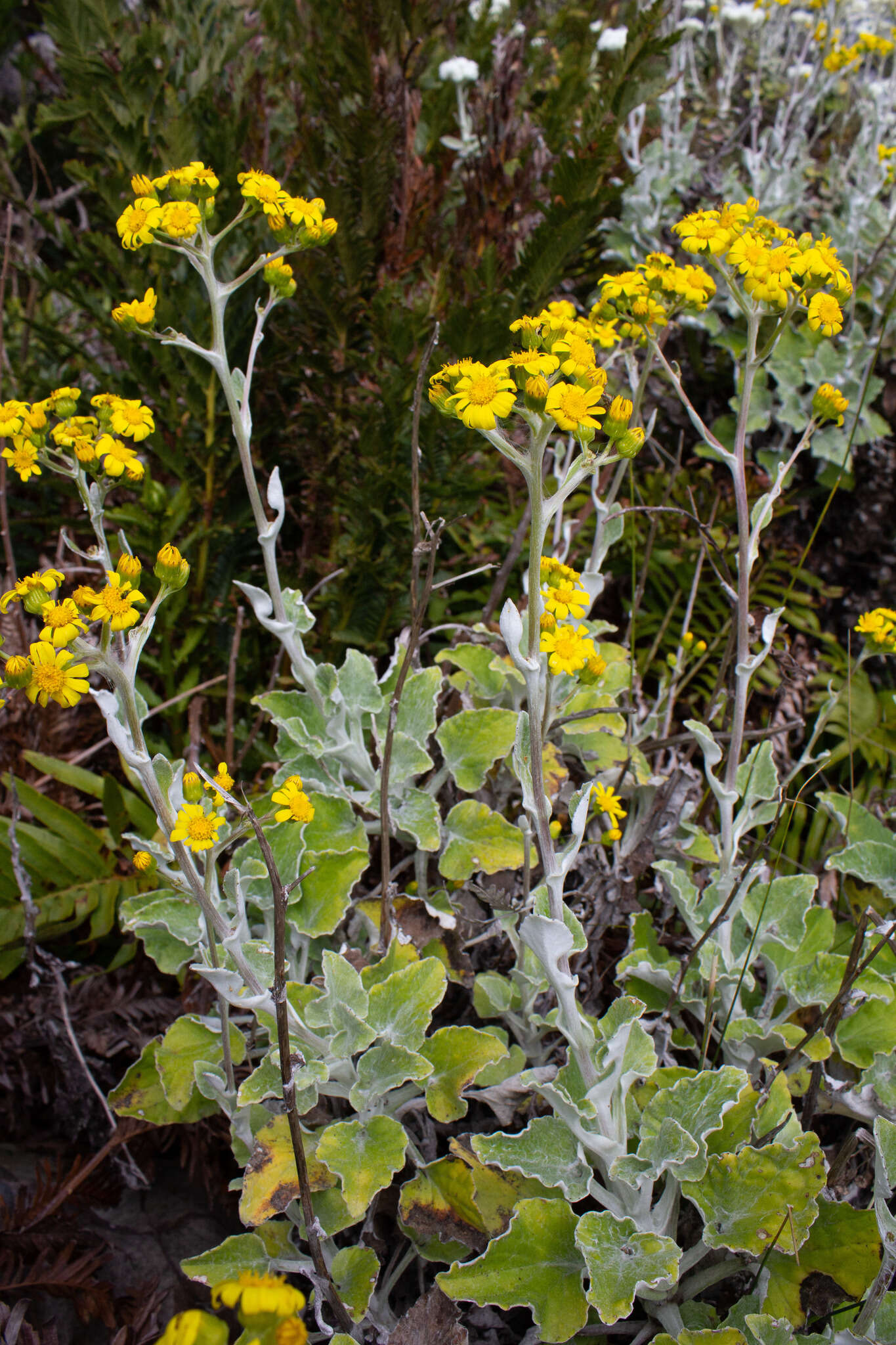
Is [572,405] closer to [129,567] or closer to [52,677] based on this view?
[129,567]

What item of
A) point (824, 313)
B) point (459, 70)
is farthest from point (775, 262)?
point (459, 70)

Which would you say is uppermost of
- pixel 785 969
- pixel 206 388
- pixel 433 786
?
pixel 206 388

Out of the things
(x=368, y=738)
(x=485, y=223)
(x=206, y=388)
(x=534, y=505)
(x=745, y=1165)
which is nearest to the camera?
(x=534, y=505)

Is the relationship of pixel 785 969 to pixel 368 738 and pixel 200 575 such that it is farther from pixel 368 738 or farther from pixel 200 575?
pixel 200 575

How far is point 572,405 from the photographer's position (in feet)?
3.31

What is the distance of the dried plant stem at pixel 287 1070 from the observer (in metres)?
0.93

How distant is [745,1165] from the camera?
4.01ft

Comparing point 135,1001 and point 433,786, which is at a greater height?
point 433,786

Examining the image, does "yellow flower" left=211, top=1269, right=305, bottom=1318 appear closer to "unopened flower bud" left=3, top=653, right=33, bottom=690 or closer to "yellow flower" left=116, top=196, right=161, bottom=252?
"unopened flower bud" left=3, top=653, right=33, bottom=690

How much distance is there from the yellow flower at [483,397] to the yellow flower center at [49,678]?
0.54 m

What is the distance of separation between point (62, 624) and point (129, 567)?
0.35ft

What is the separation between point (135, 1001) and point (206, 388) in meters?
1.52

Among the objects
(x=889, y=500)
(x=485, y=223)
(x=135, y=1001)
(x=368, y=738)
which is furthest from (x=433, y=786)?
(x=889, y=500)

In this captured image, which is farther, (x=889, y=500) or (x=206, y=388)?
(x=889, y=500)
